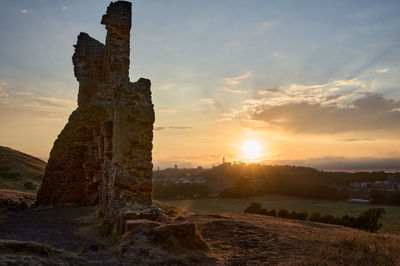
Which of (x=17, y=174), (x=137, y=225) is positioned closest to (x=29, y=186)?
(x=17, y=174)

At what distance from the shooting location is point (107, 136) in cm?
995

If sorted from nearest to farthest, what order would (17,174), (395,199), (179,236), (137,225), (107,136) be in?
(179,236) < (137,225) < (107,136) < (17,174) < (395,199)

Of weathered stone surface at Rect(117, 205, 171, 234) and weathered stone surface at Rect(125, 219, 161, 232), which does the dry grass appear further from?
weathered stone surface at Rect(117, 205, 171, 234)

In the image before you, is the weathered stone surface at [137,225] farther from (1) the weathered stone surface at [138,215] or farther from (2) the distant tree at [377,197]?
(2) the distant tree at [377,197]

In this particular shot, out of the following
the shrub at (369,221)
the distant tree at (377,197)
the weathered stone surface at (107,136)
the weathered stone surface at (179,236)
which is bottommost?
the distant tree at (377,197)

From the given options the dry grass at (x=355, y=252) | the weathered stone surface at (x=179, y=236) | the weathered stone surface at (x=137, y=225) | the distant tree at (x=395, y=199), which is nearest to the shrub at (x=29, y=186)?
the weathered stone surface at (x=137, y=225)

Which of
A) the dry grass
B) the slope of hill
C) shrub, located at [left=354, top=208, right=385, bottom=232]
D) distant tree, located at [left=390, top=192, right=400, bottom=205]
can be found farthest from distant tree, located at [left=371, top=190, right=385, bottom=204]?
the slope of hill

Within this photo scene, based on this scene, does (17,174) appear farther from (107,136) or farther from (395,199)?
(395,199)

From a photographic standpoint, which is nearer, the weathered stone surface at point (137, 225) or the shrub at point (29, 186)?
the weathered stone surface at point (137, 225)

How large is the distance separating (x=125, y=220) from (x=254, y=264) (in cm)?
308

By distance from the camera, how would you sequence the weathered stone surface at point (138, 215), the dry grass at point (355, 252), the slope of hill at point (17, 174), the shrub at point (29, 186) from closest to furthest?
the dry grass at point (355, 252) < the weathered stone surface at point (138, 215) < the shrub at point (29, 186) < the slope of hill at point (17, 174)

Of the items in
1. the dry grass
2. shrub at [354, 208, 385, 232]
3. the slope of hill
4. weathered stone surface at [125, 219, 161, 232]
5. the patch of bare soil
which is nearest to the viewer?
the patch of bare soil

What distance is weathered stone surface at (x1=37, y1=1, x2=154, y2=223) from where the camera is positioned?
8.37 meters

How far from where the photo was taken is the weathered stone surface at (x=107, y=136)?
8367 millimetres
